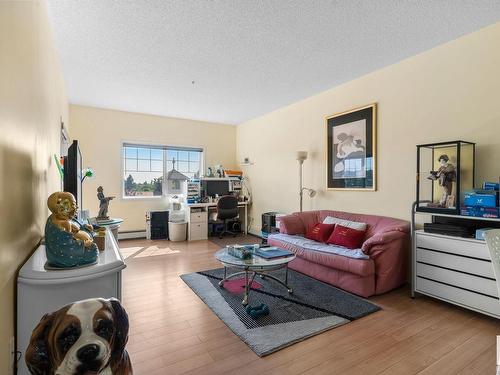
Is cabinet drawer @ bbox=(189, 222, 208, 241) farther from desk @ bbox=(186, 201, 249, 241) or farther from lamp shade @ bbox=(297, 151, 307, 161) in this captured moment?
lamp shade @ bbox=(297, 151, 307, 161)

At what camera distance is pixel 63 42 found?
2.68m

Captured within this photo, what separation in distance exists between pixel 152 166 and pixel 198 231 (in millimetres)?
1728

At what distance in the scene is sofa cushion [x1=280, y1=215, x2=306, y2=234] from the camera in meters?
3.71

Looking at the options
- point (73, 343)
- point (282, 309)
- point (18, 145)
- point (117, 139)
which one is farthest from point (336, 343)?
point (117, 139)

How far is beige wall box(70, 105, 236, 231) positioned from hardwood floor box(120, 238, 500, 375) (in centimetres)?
293

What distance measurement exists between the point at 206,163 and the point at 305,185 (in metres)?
2.63

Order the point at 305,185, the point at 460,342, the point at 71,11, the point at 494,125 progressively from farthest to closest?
the point at 305,185
the point at 494,125
the point at 71,11
the point at 460,342

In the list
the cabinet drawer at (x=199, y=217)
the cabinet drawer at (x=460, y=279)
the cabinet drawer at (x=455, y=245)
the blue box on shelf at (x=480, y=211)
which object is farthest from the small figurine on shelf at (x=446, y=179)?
the cabinet drawer at (x=199, y=217)

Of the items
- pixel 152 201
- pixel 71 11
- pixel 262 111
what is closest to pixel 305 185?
pixel 262 111

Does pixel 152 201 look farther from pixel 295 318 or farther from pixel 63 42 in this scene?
pixel 295 318

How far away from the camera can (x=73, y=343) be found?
70 centimetres

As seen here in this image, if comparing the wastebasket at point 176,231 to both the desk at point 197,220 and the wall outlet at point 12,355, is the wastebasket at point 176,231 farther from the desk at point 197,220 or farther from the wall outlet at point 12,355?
the wall outlet at point 12,355

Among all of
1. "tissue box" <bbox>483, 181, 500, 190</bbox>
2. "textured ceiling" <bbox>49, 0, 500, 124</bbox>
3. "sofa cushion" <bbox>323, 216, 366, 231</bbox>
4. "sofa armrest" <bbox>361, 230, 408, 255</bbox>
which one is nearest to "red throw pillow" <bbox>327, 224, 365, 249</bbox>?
"sofa cushion" <bbox>323, 216, 366, 231</bbox>

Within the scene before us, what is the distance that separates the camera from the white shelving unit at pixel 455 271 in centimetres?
214
